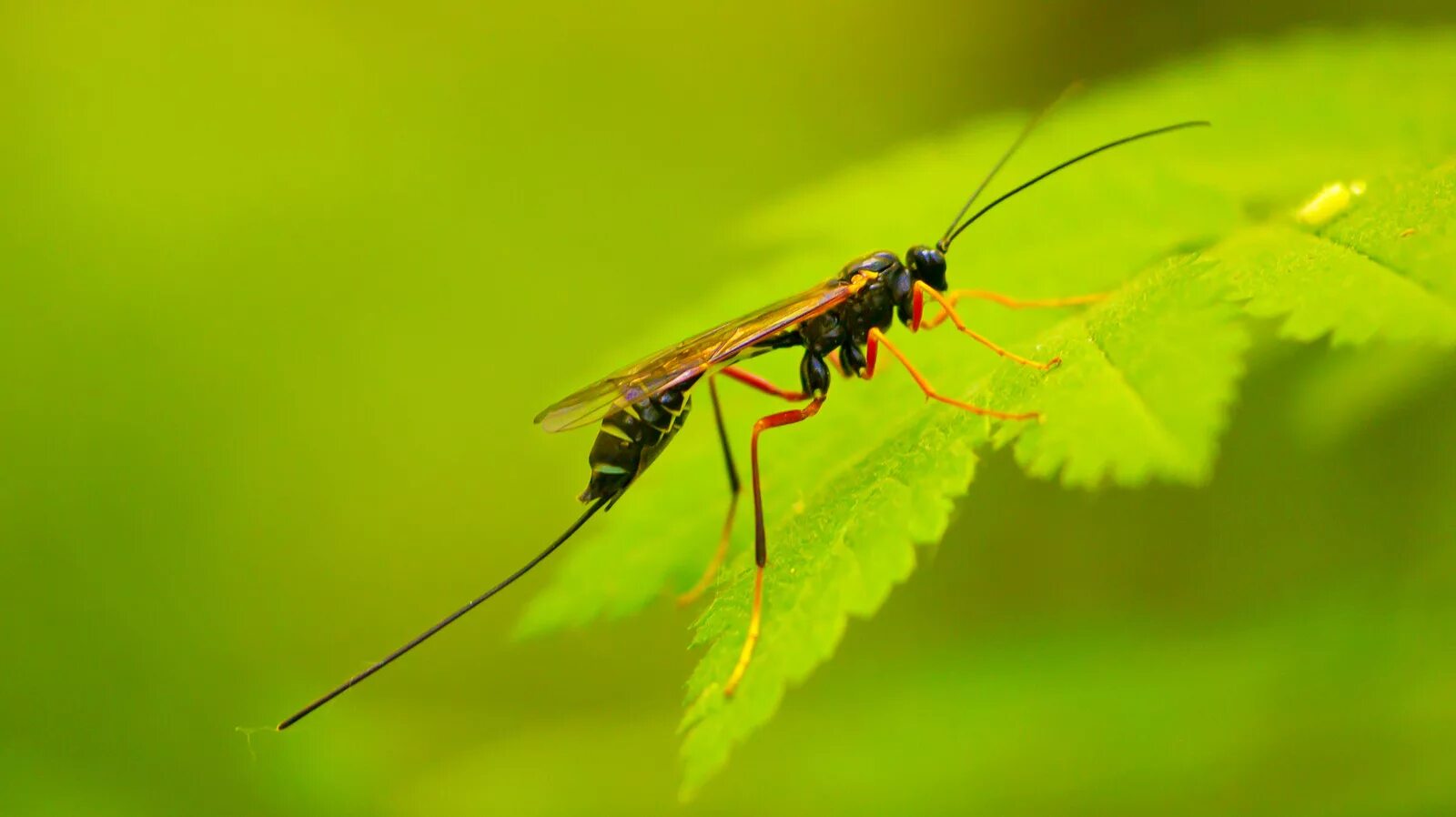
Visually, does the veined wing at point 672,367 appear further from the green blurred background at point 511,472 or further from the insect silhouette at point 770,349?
the green blurred background at point 511,472

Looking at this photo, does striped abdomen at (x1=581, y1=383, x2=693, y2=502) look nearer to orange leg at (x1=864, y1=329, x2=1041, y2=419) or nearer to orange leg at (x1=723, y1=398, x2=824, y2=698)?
orange leg at (x1=723, y1=398, x2=824, y2=698)

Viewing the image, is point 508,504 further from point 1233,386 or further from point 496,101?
point 1233,386

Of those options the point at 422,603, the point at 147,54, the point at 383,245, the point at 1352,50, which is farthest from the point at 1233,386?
the point at 147,54

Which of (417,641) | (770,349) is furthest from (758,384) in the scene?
(417,641)

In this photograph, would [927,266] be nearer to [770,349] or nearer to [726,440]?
[770,349]

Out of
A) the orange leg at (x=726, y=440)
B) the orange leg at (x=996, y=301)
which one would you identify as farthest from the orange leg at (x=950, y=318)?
the orange leg at (x=726, y=440)

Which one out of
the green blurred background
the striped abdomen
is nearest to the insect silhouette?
the striped abdomen
